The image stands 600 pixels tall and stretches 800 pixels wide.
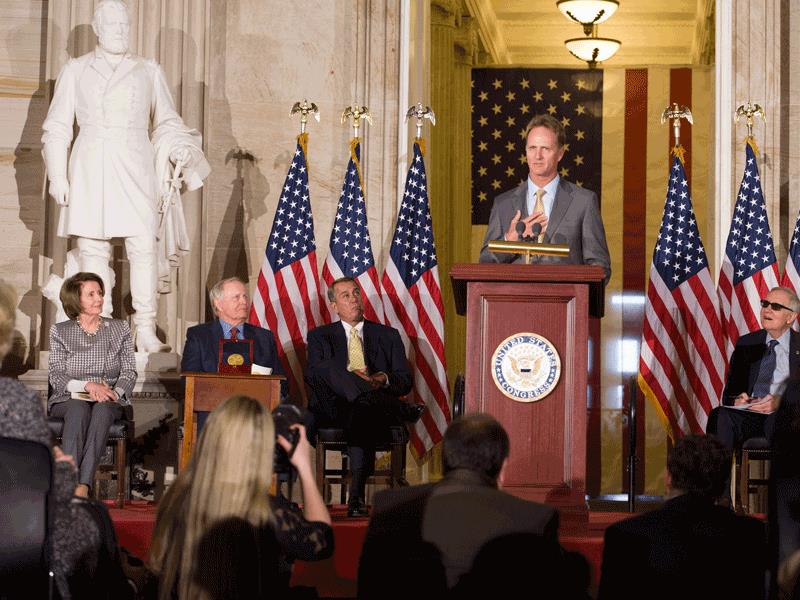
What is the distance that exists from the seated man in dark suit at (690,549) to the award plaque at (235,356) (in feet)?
11.1

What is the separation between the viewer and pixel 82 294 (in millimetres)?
7285

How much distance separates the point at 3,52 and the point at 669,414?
4.96 meters

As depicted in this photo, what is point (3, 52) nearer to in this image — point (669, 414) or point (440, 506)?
point (669, 414)

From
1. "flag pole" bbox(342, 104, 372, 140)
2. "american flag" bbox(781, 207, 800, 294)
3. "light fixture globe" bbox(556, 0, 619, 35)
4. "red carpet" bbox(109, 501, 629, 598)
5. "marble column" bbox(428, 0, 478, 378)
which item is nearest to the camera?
"red carpet" bbox(109, 501, 629, 598)

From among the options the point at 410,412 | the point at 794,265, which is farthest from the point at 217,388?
the point at 794,265

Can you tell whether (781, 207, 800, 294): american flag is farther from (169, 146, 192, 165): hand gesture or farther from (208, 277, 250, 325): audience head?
(169, 146, 192, 165): hand gesture

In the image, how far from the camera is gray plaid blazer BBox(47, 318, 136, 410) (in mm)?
7246

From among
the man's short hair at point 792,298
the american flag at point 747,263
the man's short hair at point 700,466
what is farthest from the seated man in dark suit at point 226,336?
the man's short hair at point 700,466

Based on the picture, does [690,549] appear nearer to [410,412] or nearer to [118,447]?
[410,412]

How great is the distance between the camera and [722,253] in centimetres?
904

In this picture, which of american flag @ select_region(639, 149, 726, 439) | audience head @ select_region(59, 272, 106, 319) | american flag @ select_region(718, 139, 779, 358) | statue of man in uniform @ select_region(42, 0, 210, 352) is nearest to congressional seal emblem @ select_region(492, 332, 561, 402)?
audience head @ select_region(59, 272, 106, 319)

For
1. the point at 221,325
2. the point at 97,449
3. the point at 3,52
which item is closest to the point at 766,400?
the point at 221,325

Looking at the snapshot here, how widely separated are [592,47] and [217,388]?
21.9ft

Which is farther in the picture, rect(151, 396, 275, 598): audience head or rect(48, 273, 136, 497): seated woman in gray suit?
rect(48, 273, 136, 497): seated woman in gray suit
